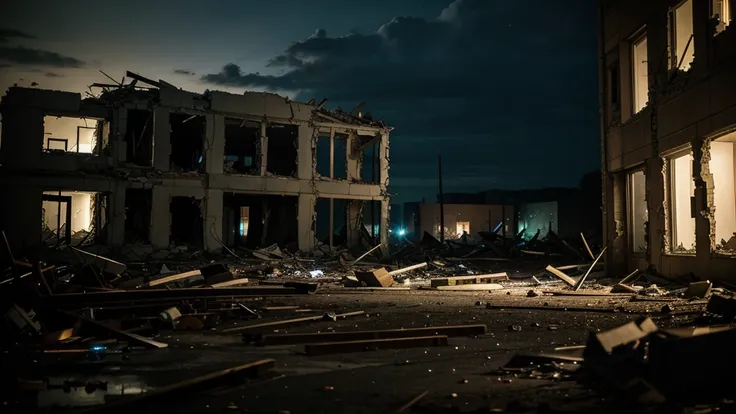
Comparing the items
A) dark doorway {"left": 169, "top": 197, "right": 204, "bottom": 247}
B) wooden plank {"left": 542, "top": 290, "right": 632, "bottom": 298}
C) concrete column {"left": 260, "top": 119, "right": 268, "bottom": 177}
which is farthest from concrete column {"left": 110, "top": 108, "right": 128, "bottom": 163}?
wooden plank {"left": 542, "top": 290, "right": 632, "bottom": 298}

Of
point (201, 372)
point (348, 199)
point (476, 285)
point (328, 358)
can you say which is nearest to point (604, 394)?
point (328, 358)

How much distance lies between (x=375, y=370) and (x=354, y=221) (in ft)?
98.5

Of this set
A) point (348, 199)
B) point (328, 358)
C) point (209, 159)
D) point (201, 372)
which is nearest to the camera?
point (201, 372)

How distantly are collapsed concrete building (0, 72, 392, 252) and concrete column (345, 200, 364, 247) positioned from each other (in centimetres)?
6

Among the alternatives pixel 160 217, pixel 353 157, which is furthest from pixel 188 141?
pixel 353 157

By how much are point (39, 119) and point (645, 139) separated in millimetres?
24487

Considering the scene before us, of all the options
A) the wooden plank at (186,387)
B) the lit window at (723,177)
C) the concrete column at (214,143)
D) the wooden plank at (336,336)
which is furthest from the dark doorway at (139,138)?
→ the wooden plank at (186,387)

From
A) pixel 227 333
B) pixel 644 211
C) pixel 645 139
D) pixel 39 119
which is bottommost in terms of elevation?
pixel 227 333

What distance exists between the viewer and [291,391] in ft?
18.6

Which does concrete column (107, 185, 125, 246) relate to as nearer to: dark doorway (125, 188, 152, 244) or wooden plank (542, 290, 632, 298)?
dark doorway (125, 188, 152, 244)

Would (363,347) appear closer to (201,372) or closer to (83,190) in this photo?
(201,372)

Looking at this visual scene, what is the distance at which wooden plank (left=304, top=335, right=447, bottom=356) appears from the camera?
24.8 ft

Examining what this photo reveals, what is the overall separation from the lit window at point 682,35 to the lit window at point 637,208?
4230mm

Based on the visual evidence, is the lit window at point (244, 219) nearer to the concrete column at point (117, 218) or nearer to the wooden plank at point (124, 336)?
the concrete column at point (117, 218)
